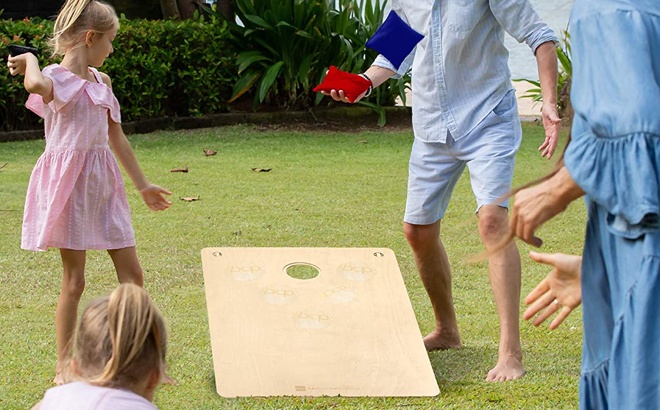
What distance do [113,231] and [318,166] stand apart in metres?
4.75

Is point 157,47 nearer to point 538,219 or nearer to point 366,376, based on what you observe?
point 366,376

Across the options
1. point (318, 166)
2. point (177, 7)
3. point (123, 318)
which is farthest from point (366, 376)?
point (177, 7)

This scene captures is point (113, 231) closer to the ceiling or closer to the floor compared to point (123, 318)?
closer to the floor

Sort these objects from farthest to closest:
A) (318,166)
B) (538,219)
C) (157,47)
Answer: (157,47) → (318,166) → (538,219)

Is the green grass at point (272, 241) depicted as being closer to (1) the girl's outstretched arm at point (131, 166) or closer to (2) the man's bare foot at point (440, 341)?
(2) the man's bare foot at point (440, 341)

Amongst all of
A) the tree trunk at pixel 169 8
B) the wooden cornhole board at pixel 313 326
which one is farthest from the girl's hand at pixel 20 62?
the tree trunk at pixel 169 8

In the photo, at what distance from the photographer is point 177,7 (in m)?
12.2

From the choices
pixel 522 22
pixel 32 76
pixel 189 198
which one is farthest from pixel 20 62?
pixel 189 198

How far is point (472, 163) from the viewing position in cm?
392

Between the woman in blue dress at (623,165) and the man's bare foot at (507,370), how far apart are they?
1791mm

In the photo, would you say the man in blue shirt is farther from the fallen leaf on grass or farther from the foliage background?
the foliage background

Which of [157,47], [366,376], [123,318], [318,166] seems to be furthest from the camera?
[157,47]

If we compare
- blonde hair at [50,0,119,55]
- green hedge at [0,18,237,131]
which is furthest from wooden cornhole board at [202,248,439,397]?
green hedge at [0,18,237,131]

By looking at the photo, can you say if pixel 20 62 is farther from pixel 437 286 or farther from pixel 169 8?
pixel 169 8
